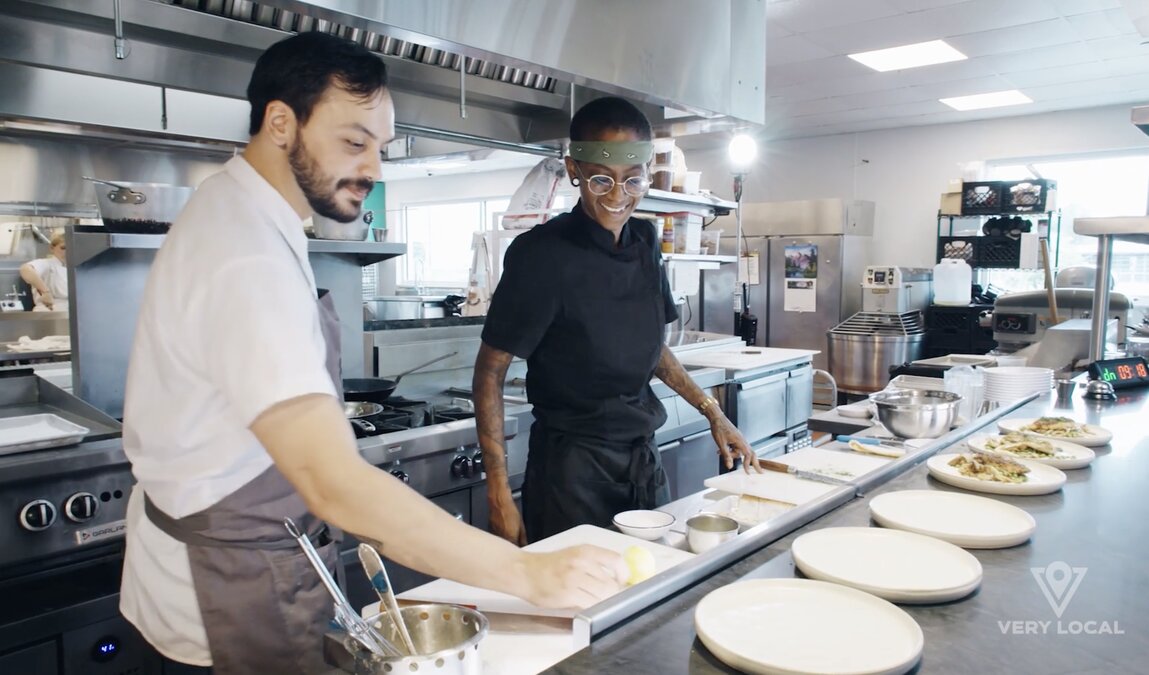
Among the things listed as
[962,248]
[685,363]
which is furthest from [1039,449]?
[962,248]

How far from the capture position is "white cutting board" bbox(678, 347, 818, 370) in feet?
13.8

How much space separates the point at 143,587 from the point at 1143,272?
936cm

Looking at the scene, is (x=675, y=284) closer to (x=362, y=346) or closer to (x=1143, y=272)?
(x=362, y=346)

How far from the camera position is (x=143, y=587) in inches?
49.4

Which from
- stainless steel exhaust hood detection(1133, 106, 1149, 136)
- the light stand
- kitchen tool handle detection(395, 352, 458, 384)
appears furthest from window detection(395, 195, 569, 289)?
stainless steel exhaust hood detection(1133, 106, 1149, 136)

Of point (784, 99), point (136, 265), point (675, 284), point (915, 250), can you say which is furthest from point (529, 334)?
point (915, 250)

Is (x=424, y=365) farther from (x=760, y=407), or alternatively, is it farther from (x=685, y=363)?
(x=760, y=407)

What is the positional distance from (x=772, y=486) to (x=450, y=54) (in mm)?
1896

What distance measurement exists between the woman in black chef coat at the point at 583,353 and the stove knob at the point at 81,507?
1.00m

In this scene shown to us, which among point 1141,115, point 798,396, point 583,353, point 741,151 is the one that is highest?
point 741,151

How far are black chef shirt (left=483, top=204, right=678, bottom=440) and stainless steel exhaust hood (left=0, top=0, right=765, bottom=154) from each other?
54 cm

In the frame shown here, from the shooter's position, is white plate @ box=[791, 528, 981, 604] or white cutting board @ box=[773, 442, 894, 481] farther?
white cutting board @ box=[773, 442, 894, 481]

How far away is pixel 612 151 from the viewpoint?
6.37 ft

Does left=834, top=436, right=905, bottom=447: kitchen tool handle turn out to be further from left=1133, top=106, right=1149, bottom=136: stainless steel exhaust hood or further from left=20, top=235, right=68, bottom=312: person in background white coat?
left=20, top=235, right=68, bottom=312: person in background white coat
